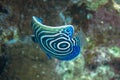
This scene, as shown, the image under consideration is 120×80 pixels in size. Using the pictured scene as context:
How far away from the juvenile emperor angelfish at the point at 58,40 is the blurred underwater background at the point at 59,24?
1130mm

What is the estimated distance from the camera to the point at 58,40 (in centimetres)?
242

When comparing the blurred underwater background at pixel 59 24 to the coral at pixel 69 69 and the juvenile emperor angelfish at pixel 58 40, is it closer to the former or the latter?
the coral at pixel 69 69

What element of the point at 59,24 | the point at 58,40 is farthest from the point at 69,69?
the point at 58,40

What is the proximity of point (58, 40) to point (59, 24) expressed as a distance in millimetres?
1217

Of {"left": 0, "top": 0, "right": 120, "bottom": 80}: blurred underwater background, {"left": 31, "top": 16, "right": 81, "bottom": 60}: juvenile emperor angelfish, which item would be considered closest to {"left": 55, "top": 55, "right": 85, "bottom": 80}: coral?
{"left": 0, "top": 0, "right": 120, "bottom": 80}: blurred underwater background

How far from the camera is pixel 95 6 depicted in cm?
367

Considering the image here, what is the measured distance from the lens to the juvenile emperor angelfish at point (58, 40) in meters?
2.30

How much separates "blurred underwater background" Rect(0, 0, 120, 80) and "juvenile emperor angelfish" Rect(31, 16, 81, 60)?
1130mm

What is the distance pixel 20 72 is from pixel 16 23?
2.18ft

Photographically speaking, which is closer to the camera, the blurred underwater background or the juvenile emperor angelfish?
the juvenile emperor angelfish

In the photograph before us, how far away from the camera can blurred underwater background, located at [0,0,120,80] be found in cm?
351

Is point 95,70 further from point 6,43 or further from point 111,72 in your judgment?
point 6,43

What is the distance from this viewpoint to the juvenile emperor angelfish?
230 centimetres

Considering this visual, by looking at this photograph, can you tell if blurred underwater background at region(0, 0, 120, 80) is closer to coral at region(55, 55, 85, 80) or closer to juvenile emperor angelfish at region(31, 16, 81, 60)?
coral at region(55, 55, 85, 80)
